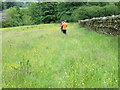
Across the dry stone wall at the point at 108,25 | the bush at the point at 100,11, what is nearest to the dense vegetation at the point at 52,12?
the bush at the point at 100,11

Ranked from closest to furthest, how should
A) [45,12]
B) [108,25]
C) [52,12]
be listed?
1. [108,25]
2. [52,12]
3. [45,12]

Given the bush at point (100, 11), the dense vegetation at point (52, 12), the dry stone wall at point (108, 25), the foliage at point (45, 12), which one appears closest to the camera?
the dry stone wall at point (108, 25)

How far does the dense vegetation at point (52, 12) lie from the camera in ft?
114

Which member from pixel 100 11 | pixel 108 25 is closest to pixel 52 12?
pixel 100 11

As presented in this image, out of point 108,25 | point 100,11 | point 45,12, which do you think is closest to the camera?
point 108,25

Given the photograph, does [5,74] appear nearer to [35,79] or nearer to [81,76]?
[35,79]

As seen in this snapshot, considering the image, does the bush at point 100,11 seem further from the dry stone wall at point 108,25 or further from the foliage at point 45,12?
the foliage at point 45,12

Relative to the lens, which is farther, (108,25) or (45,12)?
(45,12)

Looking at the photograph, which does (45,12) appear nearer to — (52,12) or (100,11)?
(52,12)

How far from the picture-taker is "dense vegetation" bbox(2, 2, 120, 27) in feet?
114

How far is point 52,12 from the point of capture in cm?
6012

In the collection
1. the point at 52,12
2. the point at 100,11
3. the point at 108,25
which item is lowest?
the point at 52,12

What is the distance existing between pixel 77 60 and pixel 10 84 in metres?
3.68

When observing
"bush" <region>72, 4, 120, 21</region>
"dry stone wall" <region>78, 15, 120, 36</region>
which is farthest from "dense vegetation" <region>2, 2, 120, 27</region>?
"dry stone wall" <region>78, 15, 120, 36</region>
